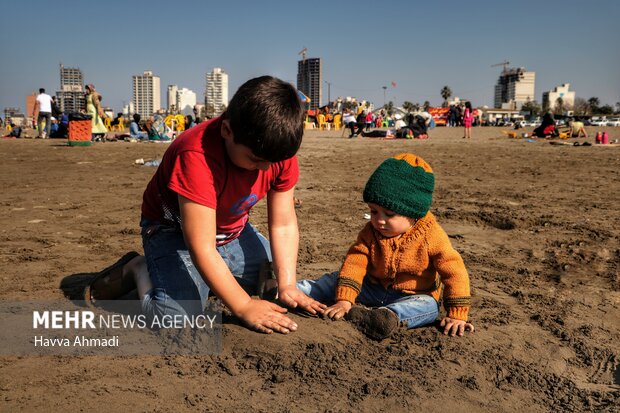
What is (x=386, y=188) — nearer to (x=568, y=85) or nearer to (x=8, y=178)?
(x=8, y=178)

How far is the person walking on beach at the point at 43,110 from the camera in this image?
16.0m

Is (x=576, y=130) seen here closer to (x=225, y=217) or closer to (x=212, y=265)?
(x=225, y=217)

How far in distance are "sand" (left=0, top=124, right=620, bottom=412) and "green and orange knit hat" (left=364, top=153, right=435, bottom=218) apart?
57 centimetres

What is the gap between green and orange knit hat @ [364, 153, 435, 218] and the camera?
2480 millimetres

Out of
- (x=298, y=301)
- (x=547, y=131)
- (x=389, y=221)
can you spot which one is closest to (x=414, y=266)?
(x=389, y=221)

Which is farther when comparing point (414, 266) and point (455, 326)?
point (414, 266)

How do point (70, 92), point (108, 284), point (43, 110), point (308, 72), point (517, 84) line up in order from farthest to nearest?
point (517, 84) < point (70, 92) < point (308, 72) < point (43, 110) < point (108, 284)

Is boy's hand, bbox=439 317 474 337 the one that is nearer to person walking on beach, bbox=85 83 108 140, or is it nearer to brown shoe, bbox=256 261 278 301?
brown shoe, bbox=256 261 278 301

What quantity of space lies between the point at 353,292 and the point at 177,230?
2.93ft

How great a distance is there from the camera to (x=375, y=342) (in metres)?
2.33

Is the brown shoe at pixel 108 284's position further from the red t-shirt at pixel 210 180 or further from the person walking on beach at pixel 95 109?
the person walking on beach at pixel 95 109

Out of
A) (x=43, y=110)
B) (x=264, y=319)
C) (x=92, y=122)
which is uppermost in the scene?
(x=43, y=110)

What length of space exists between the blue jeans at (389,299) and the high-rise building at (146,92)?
623 feet

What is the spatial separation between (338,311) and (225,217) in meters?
0.68
